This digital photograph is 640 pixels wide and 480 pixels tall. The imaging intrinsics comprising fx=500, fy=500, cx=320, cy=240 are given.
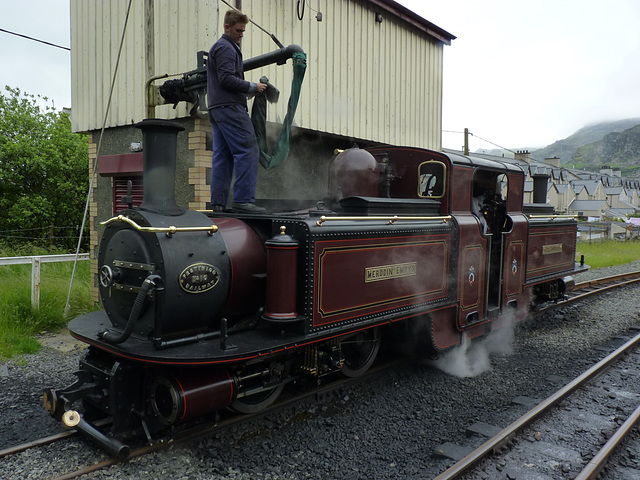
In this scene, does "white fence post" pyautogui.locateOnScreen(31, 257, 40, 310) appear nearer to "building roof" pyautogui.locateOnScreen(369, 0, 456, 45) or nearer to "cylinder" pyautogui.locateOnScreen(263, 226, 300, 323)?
"cylinder" pyautogui.locateOnScreen(263, 226, 300, 323)

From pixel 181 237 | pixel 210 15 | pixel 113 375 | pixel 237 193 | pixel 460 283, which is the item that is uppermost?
pixel 210 15

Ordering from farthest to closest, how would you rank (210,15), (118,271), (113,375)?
(210,15) < (118,271) < (113,375)

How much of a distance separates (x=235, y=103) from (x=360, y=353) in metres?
2.83

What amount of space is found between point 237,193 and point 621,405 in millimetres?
4224

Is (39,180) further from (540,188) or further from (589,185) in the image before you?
(589,185)

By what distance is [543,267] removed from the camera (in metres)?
7.59

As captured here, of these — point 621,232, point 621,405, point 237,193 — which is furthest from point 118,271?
point 621,232

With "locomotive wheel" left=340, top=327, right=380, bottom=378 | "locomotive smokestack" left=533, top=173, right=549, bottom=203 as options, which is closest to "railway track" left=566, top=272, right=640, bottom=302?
"locomotive smokestack" left=533, top=173, right=549, bottom=203

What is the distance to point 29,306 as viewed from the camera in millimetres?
6930

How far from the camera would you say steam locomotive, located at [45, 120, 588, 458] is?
3.54m

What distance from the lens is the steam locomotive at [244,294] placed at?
3541mm

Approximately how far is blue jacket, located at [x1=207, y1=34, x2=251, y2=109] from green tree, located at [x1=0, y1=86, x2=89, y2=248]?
1111 cm

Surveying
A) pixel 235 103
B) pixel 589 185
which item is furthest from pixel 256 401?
pixel 589 185

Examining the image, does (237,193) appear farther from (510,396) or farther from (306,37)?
(306,37)
